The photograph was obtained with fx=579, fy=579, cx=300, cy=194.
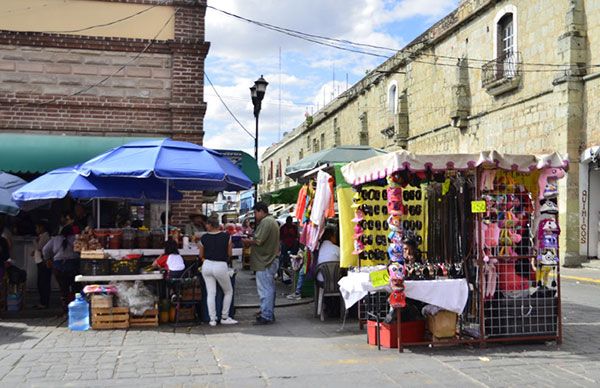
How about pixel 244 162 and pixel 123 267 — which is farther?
pixel 244 162

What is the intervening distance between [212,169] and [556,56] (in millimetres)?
13926

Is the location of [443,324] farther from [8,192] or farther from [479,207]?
[8,192]

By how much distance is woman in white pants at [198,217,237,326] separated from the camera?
29.3ft

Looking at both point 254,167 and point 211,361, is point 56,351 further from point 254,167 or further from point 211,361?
point 254,167

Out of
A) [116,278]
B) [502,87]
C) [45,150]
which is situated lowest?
[116,278]

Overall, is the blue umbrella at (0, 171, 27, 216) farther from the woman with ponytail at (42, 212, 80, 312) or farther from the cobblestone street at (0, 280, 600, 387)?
the cobblestone street at (0, 280, 600, 387)

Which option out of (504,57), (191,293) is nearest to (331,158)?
(191,293)

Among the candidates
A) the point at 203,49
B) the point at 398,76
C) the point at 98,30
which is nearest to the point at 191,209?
the point at 203,49

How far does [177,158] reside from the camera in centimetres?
932

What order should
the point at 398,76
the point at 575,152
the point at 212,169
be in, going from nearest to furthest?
1. the point at 212,169
2. the point at 575,152
3. the point at 398,76

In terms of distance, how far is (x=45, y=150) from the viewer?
38.9 feet

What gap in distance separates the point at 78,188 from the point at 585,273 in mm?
13496

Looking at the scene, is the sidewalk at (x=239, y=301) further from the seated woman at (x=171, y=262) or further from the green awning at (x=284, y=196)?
the green awning at (x=284, y=196)

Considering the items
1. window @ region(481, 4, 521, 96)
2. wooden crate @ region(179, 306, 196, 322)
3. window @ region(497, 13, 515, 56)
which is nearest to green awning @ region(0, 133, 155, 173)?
wooden crate @ region(179, 306, 196, 322)
